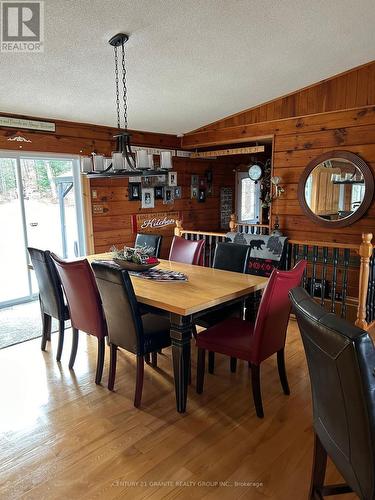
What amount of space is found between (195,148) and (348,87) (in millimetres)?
2824

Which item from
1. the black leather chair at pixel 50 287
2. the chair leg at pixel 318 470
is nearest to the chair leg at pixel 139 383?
the black leather chair at pixel 50 287

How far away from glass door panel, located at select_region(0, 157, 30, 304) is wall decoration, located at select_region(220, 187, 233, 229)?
3975mm

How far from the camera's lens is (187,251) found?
12.2ft

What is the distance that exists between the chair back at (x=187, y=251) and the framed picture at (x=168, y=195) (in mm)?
2351

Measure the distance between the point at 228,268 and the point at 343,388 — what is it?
7.06ft

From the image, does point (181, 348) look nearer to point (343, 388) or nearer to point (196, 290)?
point (196, 290)

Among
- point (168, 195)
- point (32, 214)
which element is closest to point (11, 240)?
point (32, 214)

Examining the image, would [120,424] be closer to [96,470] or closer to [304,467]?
[96,470]

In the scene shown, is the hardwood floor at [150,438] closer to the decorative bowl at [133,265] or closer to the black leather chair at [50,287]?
the black leather chair at [50,287]

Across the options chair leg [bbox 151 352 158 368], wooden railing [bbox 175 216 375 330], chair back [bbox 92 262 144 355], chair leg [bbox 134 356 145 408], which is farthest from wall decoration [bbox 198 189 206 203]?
chair leg [bbox 134 356 145 408]

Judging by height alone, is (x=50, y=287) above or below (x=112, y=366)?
above

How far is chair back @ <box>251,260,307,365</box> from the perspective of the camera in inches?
83.6

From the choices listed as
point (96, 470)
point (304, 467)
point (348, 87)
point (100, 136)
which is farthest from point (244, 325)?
point (100, 136)

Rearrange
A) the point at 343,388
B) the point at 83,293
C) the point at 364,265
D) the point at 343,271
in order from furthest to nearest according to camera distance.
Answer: the point at 343,271, the point at 364,265, the point at 83,293, the point at 343,388
